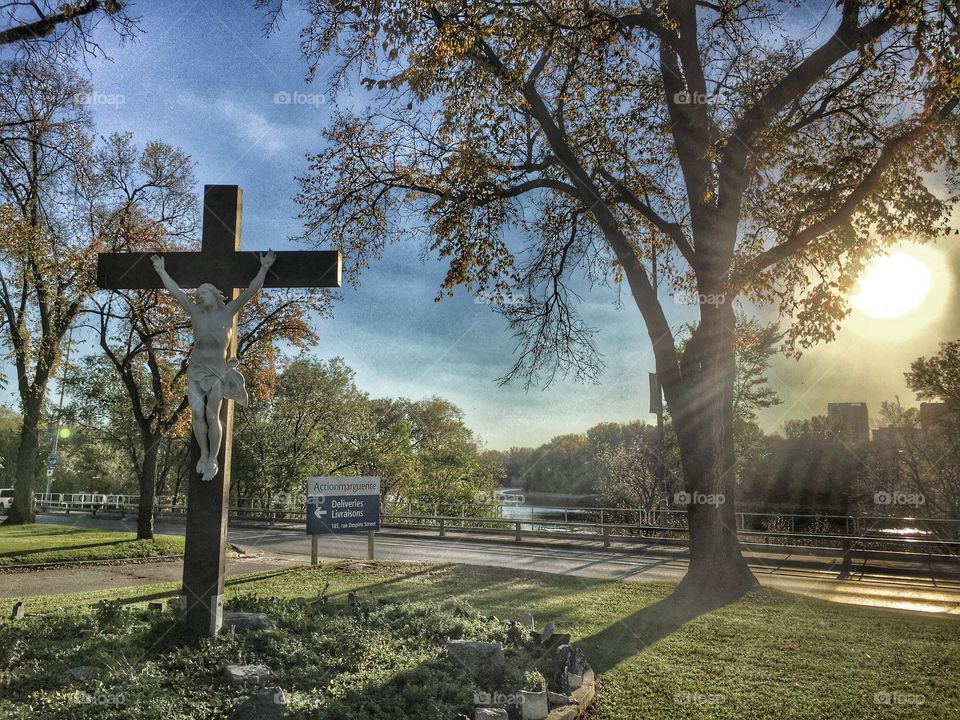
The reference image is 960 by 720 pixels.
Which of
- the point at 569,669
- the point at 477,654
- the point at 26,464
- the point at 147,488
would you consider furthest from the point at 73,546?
the point at 569,669

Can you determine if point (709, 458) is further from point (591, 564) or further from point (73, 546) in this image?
point (73, 546)

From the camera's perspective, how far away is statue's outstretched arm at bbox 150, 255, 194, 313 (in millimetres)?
6445

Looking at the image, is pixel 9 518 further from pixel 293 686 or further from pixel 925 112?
pixel 925 112

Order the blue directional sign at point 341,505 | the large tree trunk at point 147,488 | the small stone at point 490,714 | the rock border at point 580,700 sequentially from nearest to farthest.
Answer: the small stone at point 490,714
the rock border at point 580,700
the blue directional sign at point 341,505
the large tree trunk at point 147,488

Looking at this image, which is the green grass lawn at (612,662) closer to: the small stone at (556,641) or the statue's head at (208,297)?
the small stone at (556,641)

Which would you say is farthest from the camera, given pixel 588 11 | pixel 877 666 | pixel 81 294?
pixel 81 294

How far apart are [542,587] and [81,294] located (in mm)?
15819

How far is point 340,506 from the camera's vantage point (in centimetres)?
1503

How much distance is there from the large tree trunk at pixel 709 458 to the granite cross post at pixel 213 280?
284 inches

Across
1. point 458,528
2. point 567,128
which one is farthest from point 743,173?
point 458,528

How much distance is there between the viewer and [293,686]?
4766 millimetres

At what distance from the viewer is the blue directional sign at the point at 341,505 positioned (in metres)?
14.7

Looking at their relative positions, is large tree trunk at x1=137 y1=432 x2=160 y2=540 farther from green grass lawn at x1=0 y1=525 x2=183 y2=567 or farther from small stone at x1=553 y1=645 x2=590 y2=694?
small stone at x1=553 y1=645 x2=590 y2=694

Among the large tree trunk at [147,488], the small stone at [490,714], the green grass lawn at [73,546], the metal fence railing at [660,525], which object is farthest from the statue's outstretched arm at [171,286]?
the metal fence railing at [660,525]
